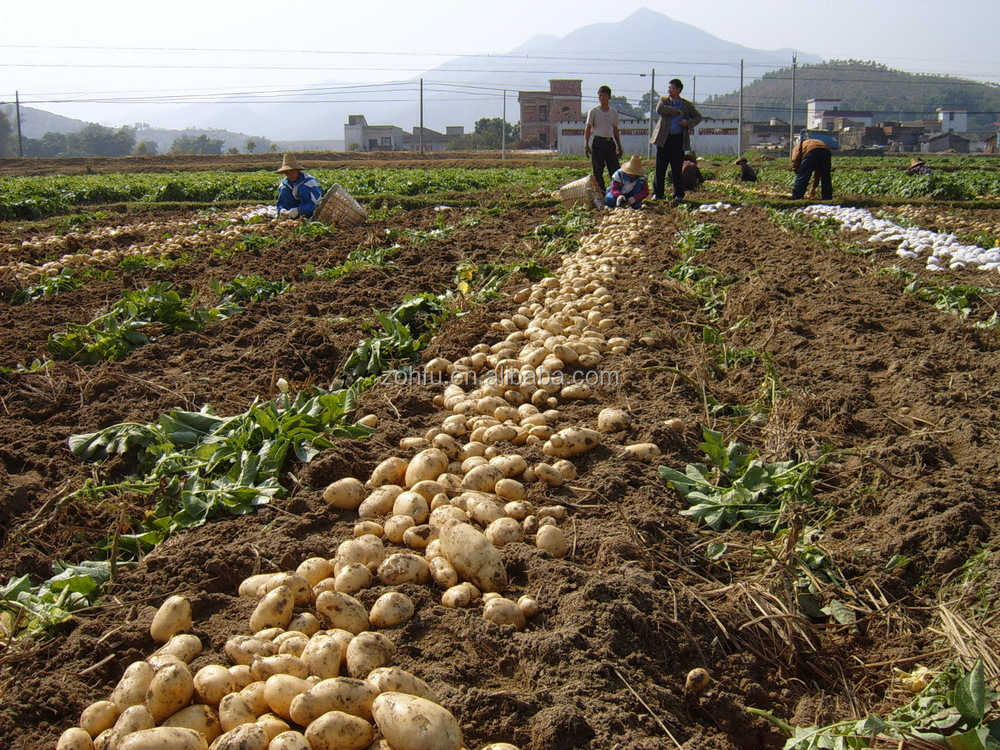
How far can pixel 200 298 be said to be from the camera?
629 cm

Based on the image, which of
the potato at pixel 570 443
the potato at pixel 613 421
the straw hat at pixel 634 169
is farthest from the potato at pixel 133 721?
the straw hat at pixel 634 169

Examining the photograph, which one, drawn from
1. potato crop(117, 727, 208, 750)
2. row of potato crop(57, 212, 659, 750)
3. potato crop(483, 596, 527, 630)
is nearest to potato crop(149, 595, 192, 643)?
row of potato crop(57, 212, 659, 750)

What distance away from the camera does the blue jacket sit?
11.4 m

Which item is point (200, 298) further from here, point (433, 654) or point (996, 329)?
point (996, 329)

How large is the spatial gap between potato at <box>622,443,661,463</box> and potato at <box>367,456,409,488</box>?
96cm

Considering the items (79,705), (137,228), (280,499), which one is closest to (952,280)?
(280,499)

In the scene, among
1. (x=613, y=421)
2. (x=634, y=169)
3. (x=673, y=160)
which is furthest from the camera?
(x=673, y=160)

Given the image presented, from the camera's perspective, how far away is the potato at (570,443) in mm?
3277

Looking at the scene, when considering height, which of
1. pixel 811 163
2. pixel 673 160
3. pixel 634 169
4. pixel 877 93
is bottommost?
pixel 634 169

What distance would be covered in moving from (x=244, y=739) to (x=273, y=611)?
20.0 inches

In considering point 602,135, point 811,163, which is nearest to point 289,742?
point 602,135

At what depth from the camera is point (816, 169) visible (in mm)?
13922

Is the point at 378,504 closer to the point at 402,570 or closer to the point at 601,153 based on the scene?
the point at 402,570

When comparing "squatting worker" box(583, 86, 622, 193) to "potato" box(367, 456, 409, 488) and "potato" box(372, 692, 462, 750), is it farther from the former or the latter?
"potato" box(372, 692, 462, 750)
